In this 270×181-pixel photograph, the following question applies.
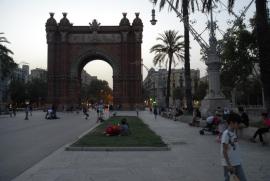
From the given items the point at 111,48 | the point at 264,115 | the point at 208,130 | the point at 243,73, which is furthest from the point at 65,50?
the point at 264,115

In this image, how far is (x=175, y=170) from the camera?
973 cm

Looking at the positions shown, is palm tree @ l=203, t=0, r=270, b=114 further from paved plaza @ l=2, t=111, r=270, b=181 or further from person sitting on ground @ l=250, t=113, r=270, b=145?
paved plaza @ l=2, t=111, r=270, b=181

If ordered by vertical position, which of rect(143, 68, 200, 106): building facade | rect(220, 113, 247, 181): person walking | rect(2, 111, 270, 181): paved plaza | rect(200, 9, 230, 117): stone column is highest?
rect(143, 68, 200, 106): building facade

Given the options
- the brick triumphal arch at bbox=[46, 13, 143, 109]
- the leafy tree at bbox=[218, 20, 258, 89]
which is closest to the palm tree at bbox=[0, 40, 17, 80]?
the brick triumphal arch at bbox=[46, 13, 143, 109]

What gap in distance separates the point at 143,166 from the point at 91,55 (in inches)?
Result: 2818

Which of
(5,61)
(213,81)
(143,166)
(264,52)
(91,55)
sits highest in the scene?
(91,55)

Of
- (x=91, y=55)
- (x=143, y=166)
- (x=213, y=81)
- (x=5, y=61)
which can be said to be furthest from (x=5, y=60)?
(x=143, y=166)

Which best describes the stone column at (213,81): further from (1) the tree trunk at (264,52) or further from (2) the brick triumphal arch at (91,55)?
(2) the brick triumphal arch at (91,55)

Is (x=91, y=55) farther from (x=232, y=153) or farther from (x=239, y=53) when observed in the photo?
(x=232, y=153)

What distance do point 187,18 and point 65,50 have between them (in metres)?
52.8

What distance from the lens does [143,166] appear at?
10305mm

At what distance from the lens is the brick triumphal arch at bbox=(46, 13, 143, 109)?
3108 inches

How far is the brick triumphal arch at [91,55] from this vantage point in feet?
259

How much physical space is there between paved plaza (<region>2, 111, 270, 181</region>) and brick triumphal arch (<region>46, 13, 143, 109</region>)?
2568 inches
